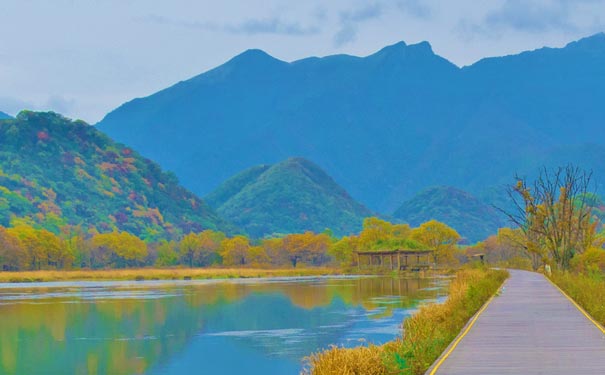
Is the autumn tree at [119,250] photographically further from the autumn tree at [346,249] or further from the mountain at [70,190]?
the mountain at [70,190]

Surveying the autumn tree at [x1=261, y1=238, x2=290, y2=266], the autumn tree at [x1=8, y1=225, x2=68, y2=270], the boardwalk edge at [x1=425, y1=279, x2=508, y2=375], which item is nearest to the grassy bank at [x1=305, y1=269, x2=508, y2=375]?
the boardwalk edge at [x1=425, y1=279, x2=508, y2=375]

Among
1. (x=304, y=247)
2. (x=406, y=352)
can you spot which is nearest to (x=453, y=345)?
(x=406, y=352)

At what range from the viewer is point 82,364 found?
27531 millimetres

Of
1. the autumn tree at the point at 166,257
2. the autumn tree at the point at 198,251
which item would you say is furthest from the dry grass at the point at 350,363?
the autumn tree at the point at 198,251

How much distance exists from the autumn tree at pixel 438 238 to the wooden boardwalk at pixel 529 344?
80.2 metres

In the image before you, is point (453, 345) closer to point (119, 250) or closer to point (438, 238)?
point (438, 238)

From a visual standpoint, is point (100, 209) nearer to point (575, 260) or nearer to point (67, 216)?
point (67, 216)

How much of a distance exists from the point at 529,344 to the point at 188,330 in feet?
63.3

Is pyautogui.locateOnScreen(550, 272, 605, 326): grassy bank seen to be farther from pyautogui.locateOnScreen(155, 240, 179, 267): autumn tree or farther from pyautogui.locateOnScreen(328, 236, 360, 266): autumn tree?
pyautogui.locateOnScreen(155, 240, 179, 267): autumn tree

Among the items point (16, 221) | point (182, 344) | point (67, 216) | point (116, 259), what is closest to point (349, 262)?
point (116, 259)

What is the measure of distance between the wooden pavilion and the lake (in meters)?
41.1

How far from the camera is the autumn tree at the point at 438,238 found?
11075 centimetres

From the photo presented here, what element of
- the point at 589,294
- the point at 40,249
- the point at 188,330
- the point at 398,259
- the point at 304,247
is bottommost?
the point at 188,330

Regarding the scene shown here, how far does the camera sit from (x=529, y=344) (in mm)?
20047
